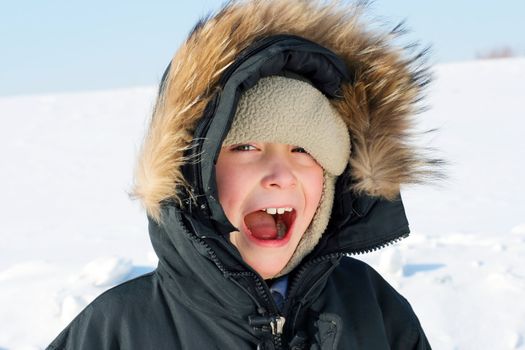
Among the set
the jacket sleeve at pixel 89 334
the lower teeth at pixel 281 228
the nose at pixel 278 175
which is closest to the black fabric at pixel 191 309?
the jacket sleeve at pixel 89 334

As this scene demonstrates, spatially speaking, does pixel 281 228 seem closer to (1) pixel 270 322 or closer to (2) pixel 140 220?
(1) pixel 270 322

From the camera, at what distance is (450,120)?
1174 centimetres

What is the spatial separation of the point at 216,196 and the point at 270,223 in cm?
20

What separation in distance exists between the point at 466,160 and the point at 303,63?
7.85 metres

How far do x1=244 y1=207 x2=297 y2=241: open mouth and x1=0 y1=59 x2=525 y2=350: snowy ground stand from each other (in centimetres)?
33

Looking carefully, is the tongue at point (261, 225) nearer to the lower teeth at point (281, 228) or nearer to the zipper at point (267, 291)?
the lower teeth at point (281, 228)

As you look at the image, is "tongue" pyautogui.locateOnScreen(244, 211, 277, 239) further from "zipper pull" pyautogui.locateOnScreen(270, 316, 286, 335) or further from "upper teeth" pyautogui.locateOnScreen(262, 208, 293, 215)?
"zipper pull" pyautogui.locateOnScreen(270, 316, 286, 335)

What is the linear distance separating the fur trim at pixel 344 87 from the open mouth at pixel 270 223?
0.22 meters

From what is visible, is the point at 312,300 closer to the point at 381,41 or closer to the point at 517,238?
the point at 381,41

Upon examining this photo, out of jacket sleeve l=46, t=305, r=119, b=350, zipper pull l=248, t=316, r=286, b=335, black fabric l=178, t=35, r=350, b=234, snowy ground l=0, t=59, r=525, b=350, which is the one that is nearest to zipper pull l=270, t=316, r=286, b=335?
zipper pull l=248, t=316, r=286, b=335

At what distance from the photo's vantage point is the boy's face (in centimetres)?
156

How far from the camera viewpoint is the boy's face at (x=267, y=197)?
1.56 metres

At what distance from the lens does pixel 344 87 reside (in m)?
1.73

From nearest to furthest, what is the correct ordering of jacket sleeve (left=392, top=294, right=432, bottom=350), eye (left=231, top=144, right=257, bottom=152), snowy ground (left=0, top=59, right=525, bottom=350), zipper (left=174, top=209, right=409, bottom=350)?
1. zipper (left=174, top=209, right=409, bottom=350)
2. eye (left=231, top=144, right=257, bottom=152)
3. jacket sleeve (left=392, top=294, right=432, bottom=350)
4. snowy ground (left=0, top=59, right=525, bottom=350)
